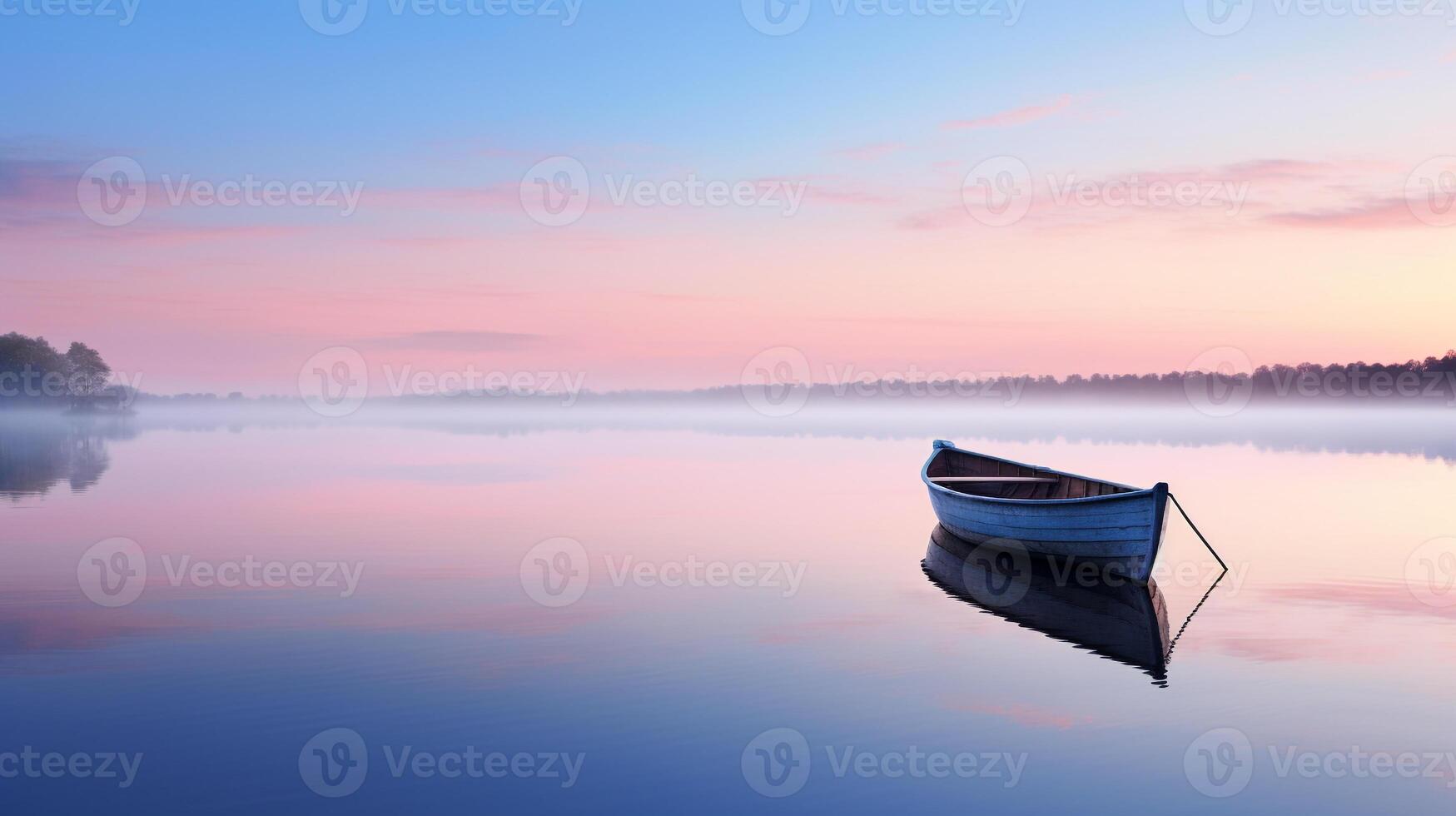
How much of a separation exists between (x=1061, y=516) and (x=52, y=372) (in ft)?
638

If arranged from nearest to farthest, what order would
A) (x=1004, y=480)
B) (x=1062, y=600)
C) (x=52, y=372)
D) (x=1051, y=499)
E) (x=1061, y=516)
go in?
(x=1062, y=600) < (x=1061, y=516) < (x=1051, y=499) < (x=1004, y=480) < (x=52, y=372)

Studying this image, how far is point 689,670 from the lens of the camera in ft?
54.5

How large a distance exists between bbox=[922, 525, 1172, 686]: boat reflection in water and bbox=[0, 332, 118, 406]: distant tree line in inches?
7258

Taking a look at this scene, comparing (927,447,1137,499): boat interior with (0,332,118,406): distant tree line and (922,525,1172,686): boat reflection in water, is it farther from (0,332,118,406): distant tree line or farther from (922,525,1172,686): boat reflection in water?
(0,332,118,406): distant tree line

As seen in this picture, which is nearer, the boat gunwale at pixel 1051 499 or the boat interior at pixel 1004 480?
the boat gunwale at pixel 1051 499

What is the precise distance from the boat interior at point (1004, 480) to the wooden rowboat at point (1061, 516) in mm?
32

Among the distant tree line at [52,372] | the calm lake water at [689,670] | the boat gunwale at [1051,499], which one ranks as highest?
the distant tree line at [52,372]

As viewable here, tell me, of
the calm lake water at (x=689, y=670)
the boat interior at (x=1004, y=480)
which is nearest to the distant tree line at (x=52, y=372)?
the calm lake water at (x=689, y=670)

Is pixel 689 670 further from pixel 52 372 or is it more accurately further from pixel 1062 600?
pixel 52 372

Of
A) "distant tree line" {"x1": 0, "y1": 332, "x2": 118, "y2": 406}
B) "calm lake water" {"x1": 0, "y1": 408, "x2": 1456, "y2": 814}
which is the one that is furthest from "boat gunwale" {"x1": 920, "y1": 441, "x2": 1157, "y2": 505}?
"distant tree line" {"x1": 0, "y1": 332, "x2": 118, "y2": 406}

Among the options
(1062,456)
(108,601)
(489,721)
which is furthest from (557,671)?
(1062,456)

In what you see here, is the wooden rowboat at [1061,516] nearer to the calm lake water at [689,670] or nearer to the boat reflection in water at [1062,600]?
the boat reflection in water at [1062,600]

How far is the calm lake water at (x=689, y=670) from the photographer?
11875 mm

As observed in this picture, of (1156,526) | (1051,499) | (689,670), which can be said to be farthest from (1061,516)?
(689,670)
